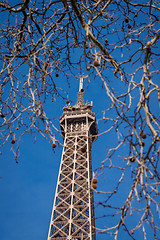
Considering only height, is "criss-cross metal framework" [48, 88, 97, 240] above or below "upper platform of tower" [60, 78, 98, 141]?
below

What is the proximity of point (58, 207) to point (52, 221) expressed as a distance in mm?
1238

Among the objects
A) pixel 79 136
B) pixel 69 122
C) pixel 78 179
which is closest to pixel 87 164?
pixel 78 179

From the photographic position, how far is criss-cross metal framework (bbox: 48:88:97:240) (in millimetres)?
22256

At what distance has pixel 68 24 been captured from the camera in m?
3.98

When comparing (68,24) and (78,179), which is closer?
(68,24)

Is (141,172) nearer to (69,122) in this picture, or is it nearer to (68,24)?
(68,24)

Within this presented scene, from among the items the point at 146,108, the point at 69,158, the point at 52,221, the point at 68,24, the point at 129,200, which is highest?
the point at 69,158

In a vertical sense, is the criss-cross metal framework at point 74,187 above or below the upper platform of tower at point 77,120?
below

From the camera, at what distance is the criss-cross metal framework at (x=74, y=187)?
73.0 ft

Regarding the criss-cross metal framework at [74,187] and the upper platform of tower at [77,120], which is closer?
the criss-cross metal framework at [74,187]

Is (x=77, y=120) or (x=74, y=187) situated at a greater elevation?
(x=77, y=120)

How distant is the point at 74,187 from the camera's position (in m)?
25.1

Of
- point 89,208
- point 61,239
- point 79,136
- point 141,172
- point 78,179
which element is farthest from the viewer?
point 79,136

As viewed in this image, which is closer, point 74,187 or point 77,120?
point 74,187
